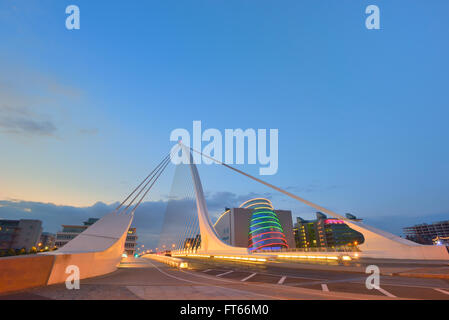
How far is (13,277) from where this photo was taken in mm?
6824

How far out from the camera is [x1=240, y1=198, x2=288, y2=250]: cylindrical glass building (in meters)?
77.8

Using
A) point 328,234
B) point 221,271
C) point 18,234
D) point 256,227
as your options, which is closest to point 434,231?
point 328,234

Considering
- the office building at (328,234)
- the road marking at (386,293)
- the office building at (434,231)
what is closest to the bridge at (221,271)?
the road marking at (386,293)

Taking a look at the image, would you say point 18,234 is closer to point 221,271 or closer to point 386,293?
point 221,271

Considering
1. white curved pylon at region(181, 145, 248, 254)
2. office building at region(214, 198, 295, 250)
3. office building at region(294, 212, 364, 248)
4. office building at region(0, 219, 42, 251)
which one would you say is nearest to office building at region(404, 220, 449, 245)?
office building at region(294, 212, 364, 248)

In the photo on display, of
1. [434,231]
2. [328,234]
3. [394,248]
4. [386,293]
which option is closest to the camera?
[386,293]

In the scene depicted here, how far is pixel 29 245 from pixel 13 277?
11037cm

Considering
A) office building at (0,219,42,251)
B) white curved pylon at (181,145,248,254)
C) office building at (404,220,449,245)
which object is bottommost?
office building at (404,220,449,245)

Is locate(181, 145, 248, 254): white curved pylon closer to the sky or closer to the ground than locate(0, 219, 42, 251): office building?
closer to the sky

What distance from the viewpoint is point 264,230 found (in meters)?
81.2

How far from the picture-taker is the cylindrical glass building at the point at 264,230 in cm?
7775

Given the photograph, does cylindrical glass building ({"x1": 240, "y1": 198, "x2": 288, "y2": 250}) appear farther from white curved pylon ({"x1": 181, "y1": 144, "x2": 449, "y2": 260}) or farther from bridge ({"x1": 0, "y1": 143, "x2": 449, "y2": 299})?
white curved pylon ({"x1": 181, "y1": 144, "x2": 449, "y2": 260})

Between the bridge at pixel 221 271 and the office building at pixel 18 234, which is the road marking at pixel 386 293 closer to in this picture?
the bridge at pixel 221 271
